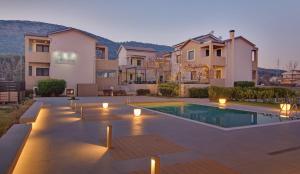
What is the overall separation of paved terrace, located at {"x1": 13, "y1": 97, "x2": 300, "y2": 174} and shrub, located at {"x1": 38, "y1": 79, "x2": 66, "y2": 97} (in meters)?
16.1

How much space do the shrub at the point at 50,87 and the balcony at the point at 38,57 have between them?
344 centimetres

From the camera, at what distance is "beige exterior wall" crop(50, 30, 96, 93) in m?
26.0

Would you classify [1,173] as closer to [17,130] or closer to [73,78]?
[17,130]

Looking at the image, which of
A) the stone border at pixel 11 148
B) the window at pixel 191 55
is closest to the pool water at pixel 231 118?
the stone border at pixel 11 148

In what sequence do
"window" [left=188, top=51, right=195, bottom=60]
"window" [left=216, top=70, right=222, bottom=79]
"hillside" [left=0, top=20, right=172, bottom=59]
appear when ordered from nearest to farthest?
"window" [left=216, top=70, right=222, bottom=79] → "window" [left=188, top=51, right=195, bottom=60] → "hillside" [left=0, top=20, right=172, bottom=59]

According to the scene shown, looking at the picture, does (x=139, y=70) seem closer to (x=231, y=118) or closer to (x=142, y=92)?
(x=142, y=92)

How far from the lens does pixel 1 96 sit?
16469 millimetres

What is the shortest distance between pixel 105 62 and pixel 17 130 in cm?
2344

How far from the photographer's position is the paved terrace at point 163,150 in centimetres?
459

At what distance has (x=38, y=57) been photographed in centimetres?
2586

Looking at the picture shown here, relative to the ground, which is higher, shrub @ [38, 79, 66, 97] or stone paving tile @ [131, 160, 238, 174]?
shrub @ [38, 79, 66, 97]

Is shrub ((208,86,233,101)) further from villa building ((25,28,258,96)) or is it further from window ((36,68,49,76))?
window ((36,68,49,76))

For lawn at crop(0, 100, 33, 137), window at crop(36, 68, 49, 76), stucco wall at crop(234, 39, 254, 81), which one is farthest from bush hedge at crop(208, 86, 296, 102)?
window at crop(36, 68, 49, 76)

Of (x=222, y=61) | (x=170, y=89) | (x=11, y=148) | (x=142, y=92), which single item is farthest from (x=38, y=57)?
(x=11, y=148)
